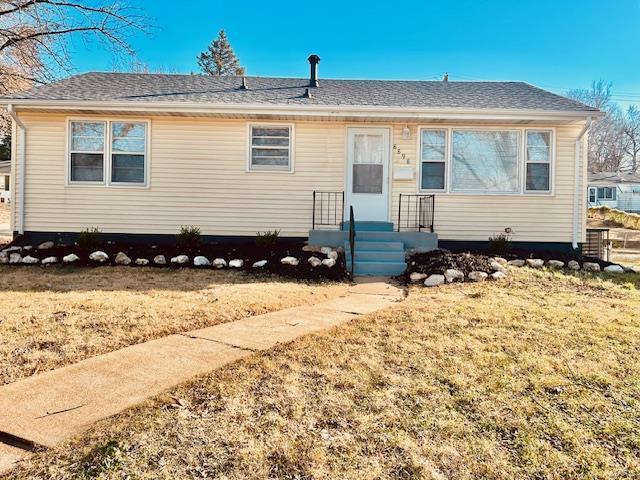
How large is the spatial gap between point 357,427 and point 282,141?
298 inches

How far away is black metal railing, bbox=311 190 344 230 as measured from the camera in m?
9.07

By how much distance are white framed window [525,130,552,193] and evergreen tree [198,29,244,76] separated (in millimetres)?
34815

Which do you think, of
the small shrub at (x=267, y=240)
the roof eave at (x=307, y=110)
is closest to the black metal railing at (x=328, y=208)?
the small shrub at (x=267, y=240)

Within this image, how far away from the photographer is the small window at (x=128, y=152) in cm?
890

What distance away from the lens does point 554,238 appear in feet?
29.7

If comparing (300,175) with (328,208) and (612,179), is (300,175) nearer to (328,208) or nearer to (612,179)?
(328,208)

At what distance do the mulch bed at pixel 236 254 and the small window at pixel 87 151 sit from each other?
61.2 inches

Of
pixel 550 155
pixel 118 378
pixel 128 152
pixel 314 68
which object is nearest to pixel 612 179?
pixel 550 155

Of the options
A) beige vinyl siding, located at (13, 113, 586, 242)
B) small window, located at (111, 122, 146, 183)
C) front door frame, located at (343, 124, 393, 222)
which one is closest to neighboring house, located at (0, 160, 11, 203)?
beige vinyl siding, located at (13, 113, 586, 242)

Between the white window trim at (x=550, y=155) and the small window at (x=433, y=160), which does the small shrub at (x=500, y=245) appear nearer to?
the white window trim at (x=550, y=155)

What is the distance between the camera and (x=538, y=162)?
8.98 metres

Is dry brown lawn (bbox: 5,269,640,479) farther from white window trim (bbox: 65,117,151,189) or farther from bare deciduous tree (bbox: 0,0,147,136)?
bare deciduous tree (bbox: 0,0,147,136)

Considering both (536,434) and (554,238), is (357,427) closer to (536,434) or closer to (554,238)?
(536,434)

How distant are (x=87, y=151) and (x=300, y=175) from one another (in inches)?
177
